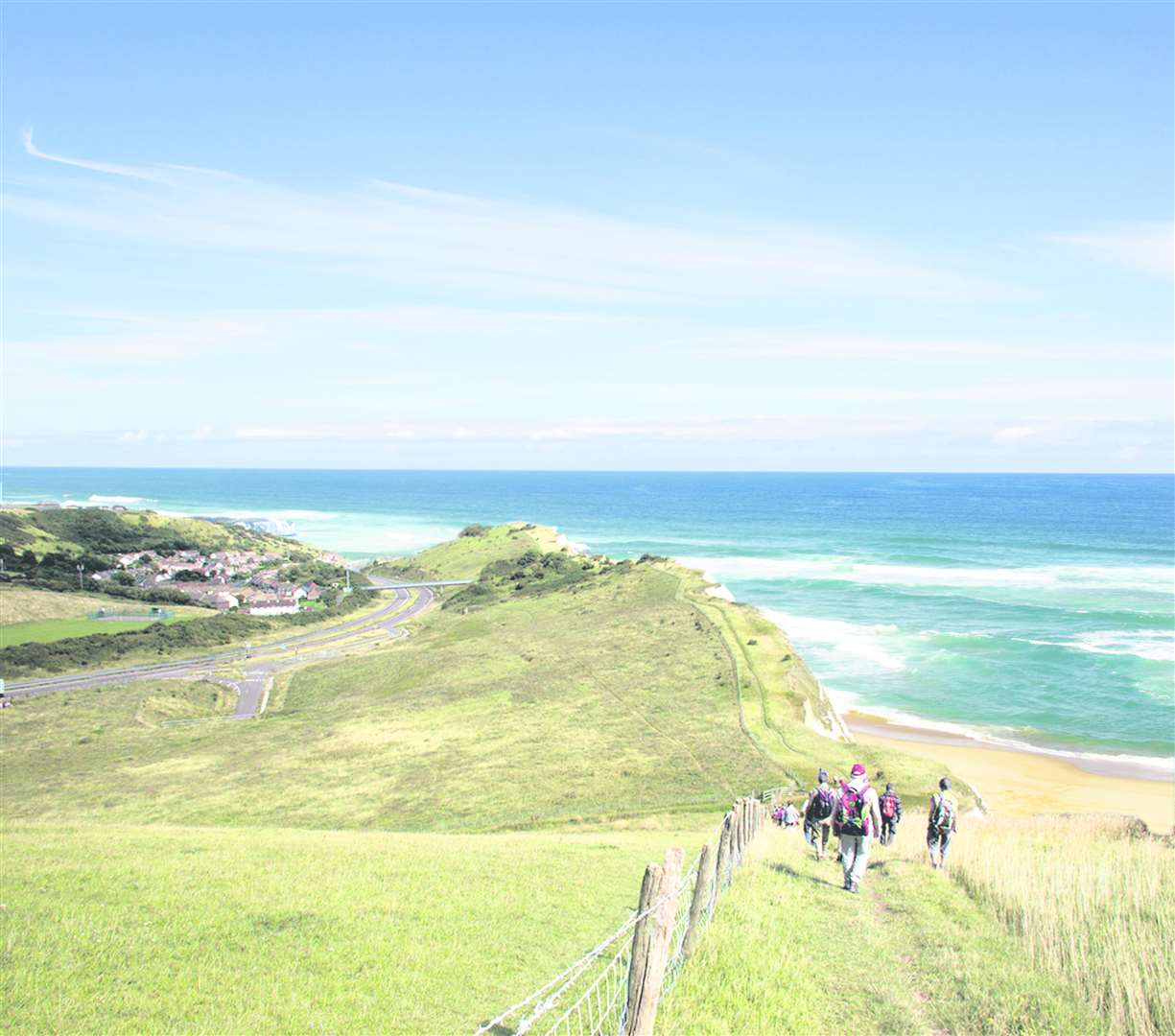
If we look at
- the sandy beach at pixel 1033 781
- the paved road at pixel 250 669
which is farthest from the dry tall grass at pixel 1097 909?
the paved road at pixel 250 669

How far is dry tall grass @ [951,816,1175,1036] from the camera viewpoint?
8727 mm

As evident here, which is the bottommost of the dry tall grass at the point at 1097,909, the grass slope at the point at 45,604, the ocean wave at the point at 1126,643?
the grass slope at the point at 45,604

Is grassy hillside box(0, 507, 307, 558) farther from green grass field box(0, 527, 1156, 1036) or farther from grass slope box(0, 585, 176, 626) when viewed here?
green grass field box(0, 527, 1156, 1036)

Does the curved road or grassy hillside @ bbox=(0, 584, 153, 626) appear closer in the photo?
the curved road

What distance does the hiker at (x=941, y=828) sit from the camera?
14.9 meters

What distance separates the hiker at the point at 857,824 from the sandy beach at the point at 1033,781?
24.5 meters

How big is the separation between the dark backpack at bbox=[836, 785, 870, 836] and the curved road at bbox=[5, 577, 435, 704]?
47180 mm

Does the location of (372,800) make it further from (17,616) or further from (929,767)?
(17,616)

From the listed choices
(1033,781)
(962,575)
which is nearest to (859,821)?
(1033,781)

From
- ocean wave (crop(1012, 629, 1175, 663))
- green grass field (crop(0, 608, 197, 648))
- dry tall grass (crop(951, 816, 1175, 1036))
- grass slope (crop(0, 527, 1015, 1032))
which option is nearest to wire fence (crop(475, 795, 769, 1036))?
grass slope (crop(0, 527, 1015, 1032))

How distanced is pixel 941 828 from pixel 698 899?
281 inches

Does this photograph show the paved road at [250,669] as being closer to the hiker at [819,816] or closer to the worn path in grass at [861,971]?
the hiker at [819,816]

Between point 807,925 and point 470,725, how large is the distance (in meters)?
33.5

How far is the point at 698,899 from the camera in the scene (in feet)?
33.1
